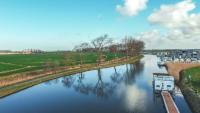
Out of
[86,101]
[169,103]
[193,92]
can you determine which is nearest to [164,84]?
[193,92]

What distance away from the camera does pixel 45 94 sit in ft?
209

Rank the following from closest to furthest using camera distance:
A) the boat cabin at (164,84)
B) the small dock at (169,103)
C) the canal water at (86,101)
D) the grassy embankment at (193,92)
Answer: the small dock at (169,103) → the grassy embankment at (193,92) → the canal water at (86,101) → the boat cabin at (164,84)

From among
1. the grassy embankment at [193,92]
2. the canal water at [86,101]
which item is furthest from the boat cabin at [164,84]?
the grassy embankment at [193,92]

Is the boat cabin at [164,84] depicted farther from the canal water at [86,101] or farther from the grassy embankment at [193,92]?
the grassy embankment at [193,92]

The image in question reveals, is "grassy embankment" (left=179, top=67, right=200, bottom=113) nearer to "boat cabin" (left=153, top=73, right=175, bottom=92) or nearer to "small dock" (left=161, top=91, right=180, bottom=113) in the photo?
"small dock" (left=161, top=91, right=180, bottom=113)

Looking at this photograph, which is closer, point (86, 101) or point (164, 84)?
point (86, 101)

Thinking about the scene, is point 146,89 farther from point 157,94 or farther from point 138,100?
point 138,100

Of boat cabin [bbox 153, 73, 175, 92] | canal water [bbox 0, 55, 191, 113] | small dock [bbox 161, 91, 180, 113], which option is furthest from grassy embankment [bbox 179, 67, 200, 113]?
boat cabin [bbox 153, 73, 175, 92]

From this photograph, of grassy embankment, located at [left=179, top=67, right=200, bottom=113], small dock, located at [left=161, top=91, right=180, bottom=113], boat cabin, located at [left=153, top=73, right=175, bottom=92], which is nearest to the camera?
small dock, located at [left=161, top=91, right=180, bottom=113]

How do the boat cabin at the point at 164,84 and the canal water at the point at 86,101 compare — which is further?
the boat cabin at the point at 164,84

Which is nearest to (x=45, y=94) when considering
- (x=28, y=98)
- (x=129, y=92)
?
(x=28, y=98)

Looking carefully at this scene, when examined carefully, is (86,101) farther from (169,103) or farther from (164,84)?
(164,84)

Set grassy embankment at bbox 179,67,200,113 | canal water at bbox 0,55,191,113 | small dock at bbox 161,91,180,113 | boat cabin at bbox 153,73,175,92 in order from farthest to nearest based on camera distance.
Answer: boat cabin at bbox 153,73,175,92 < canal water at bbox 0,55,191,113 < grassy embankment at bbox 179,67,200,113 < small dock at bbox 161,91,180,113

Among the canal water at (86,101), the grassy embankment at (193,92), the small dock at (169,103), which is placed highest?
the grassy embankment at (193,92)
